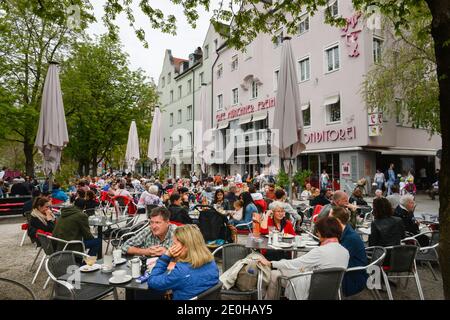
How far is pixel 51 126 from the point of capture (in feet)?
27.2

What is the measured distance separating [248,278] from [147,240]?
163 cm

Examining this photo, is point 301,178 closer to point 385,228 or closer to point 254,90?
point 254,90

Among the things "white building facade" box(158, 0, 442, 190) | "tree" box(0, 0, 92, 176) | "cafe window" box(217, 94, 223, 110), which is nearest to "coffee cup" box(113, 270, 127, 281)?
"white building facade" box(158, 0, 442, 190)

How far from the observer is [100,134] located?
23547 mm

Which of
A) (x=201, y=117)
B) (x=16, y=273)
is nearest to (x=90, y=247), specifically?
(x=16, y=273)

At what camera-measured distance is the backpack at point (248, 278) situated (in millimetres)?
3539

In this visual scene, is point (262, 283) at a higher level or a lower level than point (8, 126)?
lower

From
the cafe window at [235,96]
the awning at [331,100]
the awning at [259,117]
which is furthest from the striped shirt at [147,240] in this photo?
the cafe window at [235,96]

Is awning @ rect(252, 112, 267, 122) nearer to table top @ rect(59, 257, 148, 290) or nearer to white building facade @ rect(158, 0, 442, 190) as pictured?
white building facade @ rect(158, 0, 442, 190)

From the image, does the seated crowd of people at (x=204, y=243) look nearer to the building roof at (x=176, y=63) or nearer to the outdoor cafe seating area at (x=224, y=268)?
the outdoor cafe seating area at (x=224, y=268)

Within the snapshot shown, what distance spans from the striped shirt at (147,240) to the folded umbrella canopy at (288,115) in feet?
12.8

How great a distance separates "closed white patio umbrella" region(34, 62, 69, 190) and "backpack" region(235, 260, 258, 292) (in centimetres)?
698

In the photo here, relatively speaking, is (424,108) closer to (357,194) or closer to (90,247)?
(357,194)

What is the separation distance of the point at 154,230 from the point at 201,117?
33.5ft
